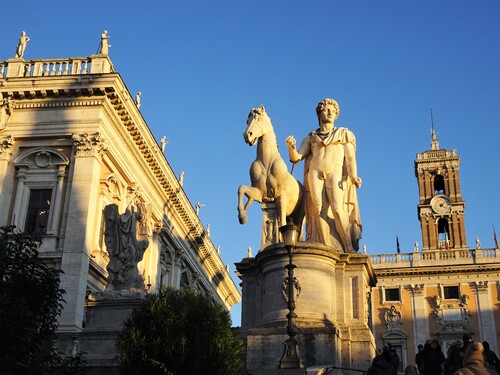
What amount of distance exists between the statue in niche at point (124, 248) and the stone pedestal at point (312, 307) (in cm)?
321

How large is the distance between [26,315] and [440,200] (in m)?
60.3

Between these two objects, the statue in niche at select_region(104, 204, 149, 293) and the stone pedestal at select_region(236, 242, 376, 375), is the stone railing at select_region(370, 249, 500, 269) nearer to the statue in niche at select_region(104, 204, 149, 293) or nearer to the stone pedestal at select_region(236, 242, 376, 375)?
the statue in niche at select_region(104, 204, 149, 293)

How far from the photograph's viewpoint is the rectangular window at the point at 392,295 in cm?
5893

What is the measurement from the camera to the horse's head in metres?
15.8

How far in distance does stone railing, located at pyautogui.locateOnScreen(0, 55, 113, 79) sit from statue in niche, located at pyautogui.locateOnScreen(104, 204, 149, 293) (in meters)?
16.2

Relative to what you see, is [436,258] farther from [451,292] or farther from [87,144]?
[87,144]

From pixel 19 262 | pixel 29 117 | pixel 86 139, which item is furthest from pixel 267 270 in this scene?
pixel 29 117

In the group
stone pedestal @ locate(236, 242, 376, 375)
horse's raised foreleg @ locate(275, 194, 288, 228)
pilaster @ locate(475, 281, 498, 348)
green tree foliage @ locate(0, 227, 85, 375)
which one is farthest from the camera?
pilaster @ locate(475, 281, 498, 348)

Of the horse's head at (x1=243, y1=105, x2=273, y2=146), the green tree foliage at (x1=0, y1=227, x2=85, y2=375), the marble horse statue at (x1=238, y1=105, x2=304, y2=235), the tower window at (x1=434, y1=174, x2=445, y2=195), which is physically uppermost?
the tower window at (x1=434, y1=174, x2=445, y2=195)

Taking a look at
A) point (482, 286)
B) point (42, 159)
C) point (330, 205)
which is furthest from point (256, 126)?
point (482, 286)

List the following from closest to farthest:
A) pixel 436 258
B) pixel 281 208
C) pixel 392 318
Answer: pixel 281 208 < pixel 392 318 < pixel 436 258

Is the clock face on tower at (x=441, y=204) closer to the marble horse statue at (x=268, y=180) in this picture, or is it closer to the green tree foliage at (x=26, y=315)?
the marble horse statue at (x=268, y=180)

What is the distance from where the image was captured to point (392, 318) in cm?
5803

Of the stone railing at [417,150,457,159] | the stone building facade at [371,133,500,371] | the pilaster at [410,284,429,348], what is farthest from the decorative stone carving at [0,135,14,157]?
the stone railing at [417,150,457,159]
